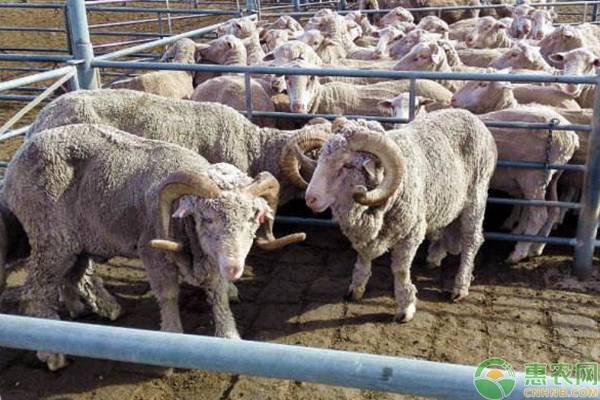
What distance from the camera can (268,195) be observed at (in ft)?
12.5

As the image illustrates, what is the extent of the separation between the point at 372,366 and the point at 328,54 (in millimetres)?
8614

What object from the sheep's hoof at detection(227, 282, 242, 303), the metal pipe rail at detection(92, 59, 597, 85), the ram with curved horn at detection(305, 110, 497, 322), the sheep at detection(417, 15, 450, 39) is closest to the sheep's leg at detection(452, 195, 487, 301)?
the ram with curved horn at detection(305, 110, 497, 322)

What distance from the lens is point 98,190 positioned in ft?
13.3

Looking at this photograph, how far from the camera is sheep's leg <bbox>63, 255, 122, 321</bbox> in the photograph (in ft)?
14.7

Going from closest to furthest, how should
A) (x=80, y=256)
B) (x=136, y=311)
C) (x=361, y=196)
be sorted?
1. (x=361, y=196)
2. (x=80, y=256)
3. (x=136, y=311)

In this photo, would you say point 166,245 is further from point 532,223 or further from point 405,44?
point 405,44

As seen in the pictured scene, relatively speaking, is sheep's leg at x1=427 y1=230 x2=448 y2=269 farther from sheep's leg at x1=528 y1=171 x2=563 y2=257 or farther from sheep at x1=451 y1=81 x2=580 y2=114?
sheep at x1=451 y1=81 x2=580 y2=114

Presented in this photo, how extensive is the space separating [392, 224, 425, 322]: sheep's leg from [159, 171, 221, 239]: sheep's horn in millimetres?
1525

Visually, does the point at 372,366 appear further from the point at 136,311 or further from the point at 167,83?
the point at 167,83

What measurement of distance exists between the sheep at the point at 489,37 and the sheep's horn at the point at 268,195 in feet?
25.5

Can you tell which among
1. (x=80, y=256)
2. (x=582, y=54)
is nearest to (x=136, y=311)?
(x=80, y=256)

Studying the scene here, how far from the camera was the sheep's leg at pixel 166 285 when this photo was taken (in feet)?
13.0

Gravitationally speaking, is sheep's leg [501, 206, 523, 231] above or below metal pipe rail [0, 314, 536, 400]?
below

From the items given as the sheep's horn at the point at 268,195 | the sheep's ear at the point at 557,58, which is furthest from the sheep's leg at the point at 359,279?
the sheep's ear at the point at 557,58
